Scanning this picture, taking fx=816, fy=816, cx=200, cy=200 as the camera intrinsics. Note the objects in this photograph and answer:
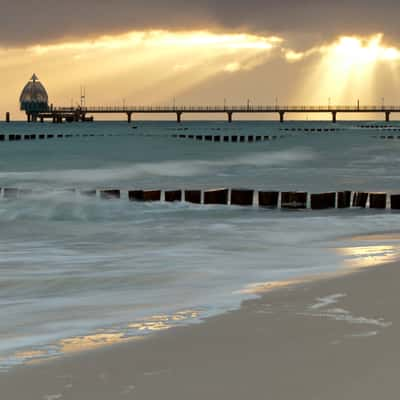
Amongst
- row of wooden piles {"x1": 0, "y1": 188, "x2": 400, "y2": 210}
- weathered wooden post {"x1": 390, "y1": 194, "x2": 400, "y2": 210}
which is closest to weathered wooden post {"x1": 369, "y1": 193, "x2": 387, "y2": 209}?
row of wooden piles {"x1": 0, "y1": 188, "x2": 400, "y2": 210}

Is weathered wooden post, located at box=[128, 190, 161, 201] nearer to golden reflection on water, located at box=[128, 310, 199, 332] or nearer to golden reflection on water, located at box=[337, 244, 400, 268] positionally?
golden reflection on water, located at box=[337, 244, 400, 268]

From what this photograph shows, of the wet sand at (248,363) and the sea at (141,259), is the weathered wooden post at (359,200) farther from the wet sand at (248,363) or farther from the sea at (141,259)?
A: the wet sand at (248,363)

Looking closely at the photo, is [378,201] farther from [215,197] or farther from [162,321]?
[162,321]

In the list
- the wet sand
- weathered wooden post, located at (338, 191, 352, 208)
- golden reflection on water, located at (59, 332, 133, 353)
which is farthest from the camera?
weathered wooden post, located at (338, 191, 352, 208)

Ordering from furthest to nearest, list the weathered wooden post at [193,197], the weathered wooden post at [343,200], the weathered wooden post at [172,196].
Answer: the weathered wooden post at [172,196]
the weathered wooden post at [193,197]
the weathered wooden post at [343,200]

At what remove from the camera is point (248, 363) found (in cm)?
514

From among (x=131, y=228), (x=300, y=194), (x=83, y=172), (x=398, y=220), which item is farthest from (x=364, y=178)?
(x=131, y=228)

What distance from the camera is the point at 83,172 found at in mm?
38562

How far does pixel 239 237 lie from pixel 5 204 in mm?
7544

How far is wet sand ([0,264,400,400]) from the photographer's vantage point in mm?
4621

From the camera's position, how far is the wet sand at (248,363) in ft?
15.2

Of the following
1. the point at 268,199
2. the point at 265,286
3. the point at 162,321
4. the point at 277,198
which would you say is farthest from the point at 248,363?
the point at 277,198

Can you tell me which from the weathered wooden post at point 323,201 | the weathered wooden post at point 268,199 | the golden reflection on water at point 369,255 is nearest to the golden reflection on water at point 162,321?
the golden reflection on water at point 369,255

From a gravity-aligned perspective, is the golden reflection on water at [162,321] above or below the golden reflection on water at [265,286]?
above
